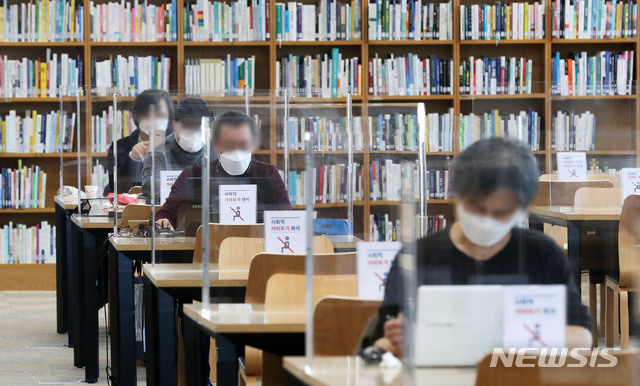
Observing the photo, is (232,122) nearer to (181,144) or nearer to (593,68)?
(181,144)

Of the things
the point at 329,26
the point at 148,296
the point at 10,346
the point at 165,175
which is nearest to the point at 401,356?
the point at 148,296

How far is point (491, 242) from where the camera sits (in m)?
1.79

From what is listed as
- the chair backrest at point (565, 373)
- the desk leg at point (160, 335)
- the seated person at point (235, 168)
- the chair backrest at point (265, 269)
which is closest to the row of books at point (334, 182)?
the seated person at point (235, 168)

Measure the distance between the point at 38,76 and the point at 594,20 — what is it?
151 inches

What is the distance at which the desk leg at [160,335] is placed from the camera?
10.2ft

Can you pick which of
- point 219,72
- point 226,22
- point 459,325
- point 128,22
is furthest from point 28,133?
point 459,325

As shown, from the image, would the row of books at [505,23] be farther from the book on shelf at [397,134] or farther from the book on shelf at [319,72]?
the book on shelf at [397,134]

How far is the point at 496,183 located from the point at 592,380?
365 millimetres

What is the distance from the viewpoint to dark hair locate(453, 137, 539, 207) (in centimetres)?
176

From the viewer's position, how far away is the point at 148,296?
3248 millimetres

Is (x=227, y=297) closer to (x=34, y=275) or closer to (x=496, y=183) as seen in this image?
(x=496, y=183)

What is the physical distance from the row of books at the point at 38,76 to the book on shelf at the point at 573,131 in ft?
11.2

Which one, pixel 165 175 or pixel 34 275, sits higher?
pixel 165 175

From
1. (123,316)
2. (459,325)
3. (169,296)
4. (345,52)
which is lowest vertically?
(123,316)
